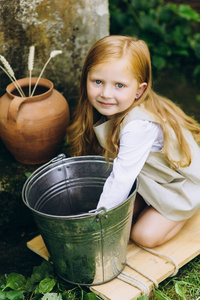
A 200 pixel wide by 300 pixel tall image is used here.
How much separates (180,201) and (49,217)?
2.56 feet

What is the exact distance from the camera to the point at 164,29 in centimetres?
417

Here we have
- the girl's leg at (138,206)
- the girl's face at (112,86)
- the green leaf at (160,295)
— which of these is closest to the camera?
the girl's face at (112,86)

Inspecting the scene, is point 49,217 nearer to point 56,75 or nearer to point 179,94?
point 56,75

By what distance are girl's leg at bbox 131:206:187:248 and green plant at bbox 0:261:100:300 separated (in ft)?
1.32

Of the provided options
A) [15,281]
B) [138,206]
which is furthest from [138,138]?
[15,281]

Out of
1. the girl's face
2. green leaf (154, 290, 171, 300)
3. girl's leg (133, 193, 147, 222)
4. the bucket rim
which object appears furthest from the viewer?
girl's leg (133, 193, 147, 222)

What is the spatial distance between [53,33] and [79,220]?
145cm

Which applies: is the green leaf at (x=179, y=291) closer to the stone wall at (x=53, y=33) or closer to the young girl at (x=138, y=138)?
the young girl at (x=138, y=138)

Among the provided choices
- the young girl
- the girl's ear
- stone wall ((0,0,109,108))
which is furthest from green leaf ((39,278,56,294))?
stone wall ((0,0,109,108))

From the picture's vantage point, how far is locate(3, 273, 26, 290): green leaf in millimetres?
1947

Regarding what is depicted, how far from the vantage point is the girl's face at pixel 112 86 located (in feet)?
5.79

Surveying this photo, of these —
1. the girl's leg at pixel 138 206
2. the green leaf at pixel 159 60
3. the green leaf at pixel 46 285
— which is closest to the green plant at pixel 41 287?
the green leaf at pixel 46 285

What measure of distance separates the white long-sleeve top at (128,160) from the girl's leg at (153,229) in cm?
34

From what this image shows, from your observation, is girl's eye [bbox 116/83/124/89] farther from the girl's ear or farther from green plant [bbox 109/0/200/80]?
green plant [bbox 109/0/200/80]
